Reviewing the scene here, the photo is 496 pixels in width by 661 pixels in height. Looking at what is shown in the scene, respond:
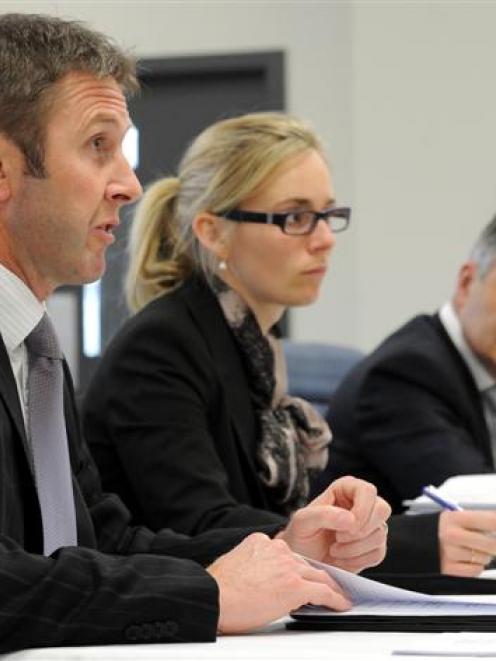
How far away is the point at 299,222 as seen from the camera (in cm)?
288

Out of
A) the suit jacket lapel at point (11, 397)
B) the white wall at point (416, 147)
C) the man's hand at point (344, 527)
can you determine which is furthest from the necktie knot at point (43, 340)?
the white wall at point (416, 147)

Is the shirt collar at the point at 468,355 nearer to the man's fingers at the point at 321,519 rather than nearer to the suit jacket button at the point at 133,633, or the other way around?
the man's fingers at the point at 321,519

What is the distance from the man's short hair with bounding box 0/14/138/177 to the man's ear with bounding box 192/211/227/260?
3.20 feet

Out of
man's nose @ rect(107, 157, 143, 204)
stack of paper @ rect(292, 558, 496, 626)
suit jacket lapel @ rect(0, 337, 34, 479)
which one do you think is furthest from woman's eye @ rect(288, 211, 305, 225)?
stack of paper @ rect(292, 558, 496, 626)

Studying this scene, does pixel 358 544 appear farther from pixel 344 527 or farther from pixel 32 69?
pixel 32 69

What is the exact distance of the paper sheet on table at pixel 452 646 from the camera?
122 centimetres

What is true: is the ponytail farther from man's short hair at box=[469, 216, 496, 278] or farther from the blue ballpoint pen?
the blue ballpoint pen

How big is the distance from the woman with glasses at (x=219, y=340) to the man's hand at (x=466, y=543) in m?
0.32

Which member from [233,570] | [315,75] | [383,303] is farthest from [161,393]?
[315,75]

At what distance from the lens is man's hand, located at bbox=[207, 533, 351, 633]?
1418 millimetres

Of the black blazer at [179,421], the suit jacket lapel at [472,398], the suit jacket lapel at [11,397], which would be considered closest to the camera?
the suit jacket lapel at [11,397]

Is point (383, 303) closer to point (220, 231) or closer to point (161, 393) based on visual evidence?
point (220, 231)

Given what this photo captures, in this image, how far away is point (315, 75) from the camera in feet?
20.9

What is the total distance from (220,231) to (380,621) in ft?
4.90
